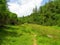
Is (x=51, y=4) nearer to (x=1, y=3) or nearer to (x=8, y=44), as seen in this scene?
(x=1, y=3)

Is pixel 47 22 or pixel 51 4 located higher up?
pixel 51 4

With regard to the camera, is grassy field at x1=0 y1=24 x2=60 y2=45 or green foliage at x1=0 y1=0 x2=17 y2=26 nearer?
grassy field at x1=0 y1=24 x2=60 y2=45

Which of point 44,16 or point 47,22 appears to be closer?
point 47,22

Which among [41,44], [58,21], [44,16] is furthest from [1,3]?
[44,16]

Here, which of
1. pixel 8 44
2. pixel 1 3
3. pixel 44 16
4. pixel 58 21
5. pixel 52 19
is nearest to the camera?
pixel 8 44

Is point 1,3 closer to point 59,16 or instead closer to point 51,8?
point 59,16

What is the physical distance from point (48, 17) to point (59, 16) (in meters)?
10.2

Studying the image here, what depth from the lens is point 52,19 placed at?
10231 cm

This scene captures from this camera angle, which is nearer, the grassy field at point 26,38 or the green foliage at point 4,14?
the grassy field at point 26,38

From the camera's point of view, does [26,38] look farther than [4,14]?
No

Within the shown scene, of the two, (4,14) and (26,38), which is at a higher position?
(4,14)

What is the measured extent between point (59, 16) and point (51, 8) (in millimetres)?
10737

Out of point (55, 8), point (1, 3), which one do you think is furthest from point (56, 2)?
point (1, 3)

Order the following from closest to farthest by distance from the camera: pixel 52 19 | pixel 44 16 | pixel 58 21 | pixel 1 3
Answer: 1. pixel 1 3
2. pixel 58 21
3. pixel 52 19
4. pixel 44 16
